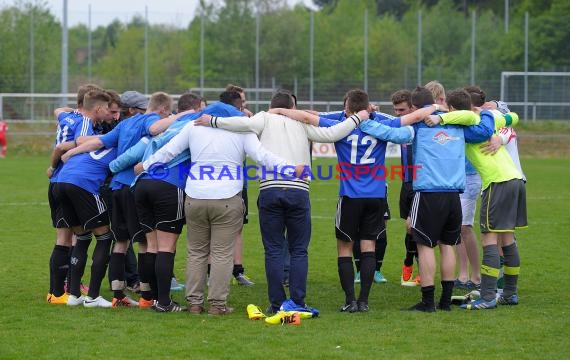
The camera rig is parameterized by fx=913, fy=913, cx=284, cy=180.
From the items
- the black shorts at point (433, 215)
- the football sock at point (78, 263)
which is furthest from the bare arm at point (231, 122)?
the football sock at point (78, 263)

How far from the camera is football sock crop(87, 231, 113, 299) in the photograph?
8586mm

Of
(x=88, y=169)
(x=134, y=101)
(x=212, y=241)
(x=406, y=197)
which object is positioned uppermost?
(x=134, y=101)

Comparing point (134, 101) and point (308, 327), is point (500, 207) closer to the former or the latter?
point (308, 327)

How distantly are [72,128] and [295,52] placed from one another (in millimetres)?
33152

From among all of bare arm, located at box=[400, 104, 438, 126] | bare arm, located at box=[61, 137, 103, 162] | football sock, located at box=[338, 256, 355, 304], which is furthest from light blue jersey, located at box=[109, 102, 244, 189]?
football sock, located at box=[338, 256, 355, 304]

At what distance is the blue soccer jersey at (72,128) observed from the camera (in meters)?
8.66

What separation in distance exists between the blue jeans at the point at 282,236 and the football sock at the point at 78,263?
6.03 ft

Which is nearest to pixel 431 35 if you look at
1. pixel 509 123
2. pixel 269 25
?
pixel 269 25

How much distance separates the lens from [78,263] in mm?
8695

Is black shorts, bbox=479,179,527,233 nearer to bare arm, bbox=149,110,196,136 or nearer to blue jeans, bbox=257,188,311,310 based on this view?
blue jeans, bbox=257,188,311,310

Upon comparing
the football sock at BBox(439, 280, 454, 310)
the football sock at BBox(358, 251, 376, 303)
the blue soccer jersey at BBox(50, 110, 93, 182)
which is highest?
the blue soccer jersey at BBox(50, 110, 93, 182)

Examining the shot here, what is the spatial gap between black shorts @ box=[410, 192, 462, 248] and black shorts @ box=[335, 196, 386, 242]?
0.32 m

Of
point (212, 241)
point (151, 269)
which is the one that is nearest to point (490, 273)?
point (212, 241)

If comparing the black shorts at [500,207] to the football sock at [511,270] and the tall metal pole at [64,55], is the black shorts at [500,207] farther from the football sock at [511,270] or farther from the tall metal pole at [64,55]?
the tall metal pole at [64,55]
